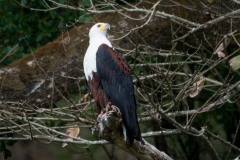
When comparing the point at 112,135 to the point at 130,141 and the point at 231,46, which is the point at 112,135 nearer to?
the point at 130,141

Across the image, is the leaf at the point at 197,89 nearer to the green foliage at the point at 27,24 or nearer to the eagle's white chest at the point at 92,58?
the eagle's white chest at the point at 92,58

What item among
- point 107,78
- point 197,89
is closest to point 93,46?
point 107,78

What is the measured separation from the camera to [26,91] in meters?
6.47

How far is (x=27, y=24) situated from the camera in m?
7.32

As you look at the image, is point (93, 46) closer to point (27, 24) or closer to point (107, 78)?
point (107, 78)

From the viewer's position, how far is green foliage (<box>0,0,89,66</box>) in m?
7.17

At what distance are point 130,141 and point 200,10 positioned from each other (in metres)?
1.80

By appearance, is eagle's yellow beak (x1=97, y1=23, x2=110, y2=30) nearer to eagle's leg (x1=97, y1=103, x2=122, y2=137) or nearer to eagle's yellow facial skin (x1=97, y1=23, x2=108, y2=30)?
eagle's yellow facial skin (x1=97, y1=23, x2=108, y2=30)

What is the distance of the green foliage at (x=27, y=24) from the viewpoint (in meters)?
7.17

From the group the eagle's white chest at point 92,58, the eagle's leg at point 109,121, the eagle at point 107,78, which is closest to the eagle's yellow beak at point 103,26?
the eagle's white chest at point 92,58

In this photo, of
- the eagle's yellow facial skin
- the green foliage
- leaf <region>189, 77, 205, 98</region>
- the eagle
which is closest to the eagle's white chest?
the eagle

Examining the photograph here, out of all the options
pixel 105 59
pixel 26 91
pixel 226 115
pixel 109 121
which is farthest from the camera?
pixel 226 115

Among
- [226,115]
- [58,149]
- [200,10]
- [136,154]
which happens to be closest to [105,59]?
[136,154]

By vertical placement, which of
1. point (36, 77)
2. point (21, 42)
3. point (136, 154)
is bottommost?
point (136, 154)
